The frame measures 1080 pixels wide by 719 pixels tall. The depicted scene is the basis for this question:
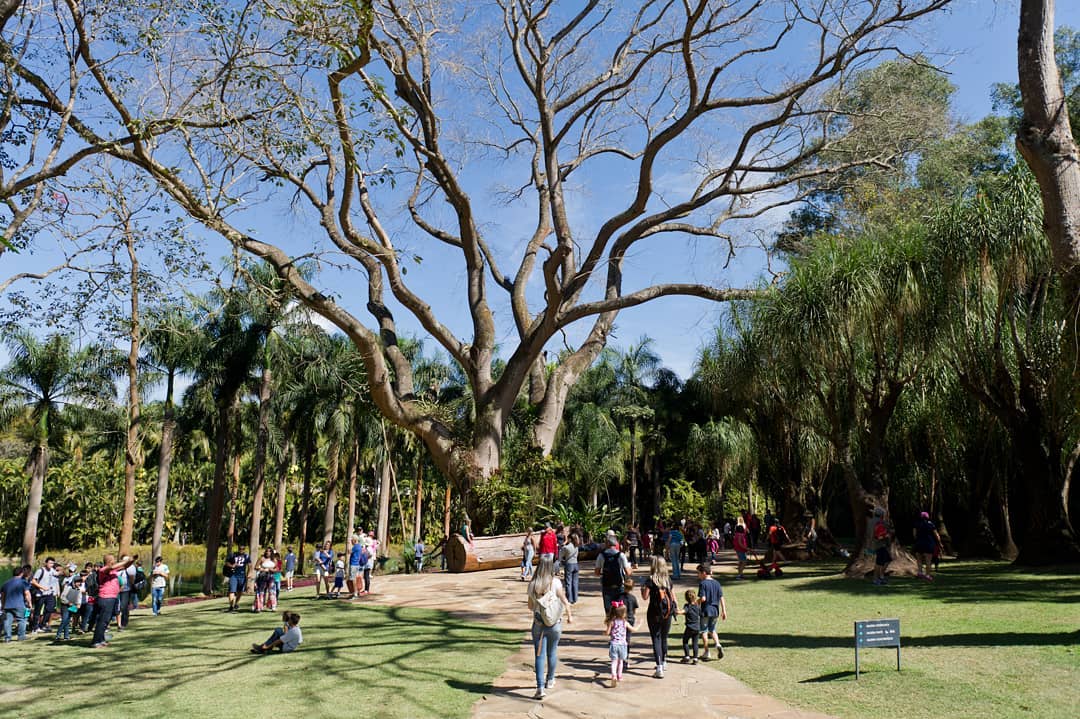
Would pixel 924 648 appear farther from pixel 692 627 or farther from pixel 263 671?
pixel 263 671

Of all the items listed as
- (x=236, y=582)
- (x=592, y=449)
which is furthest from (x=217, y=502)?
(x=592, y=449)

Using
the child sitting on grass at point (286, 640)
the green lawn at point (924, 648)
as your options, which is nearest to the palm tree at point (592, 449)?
the green lawn at point (924, 648)

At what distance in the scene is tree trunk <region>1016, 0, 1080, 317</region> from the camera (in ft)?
32.0

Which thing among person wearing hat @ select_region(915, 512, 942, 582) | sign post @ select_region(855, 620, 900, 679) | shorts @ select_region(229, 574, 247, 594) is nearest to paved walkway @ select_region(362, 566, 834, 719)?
sign post @ select_region(855, 620, 900, 679)

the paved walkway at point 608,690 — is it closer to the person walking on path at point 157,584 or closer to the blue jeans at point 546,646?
the blue jeans at point 546,646

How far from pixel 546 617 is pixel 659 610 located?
1675 mm

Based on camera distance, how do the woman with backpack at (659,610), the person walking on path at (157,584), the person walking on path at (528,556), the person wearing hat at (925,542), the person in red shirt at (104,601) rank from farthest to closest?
the person walking on path at (528,556) → the person walking on path at (157,584) → the person wearing hat at (925,542) → the person in red shirt at (104,601) → the woman with backpack at (659,610)

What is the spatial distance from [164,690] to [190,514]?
6265 centimetres

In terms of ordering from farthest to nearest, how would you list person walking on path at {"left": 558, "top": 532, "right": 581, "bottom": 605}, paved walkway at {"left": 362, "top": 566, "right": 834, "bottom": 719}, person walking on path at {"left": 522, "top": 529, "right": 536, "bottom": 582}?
person walking on path at {"left": 522, "top": 529, "right": 536, "bottom": 582} < person walking on path at {"left": 558, "top": 532, "right": 581, "bottom": 605} < paved walkway at {"left": 362, "top": 566, "right": 834, "bottom": 719}

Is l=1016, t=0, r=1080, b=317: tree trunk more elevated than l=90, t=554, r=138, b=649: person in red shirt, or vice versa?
l=1016, t=0, r=1080, b=317: tree trunk

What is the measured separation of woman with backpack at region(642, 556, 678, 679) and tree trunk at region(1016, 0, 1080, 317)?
611cm

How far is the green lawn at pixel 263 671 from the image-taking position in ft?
26.9

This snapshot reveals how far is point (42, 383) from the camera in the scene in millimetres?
29641

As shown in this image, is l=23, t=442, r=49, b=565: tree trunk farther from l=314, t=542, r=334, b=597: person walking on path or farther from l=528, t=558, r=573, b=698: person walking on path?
l=528, t=558, r=573, b=698: person walking on path
